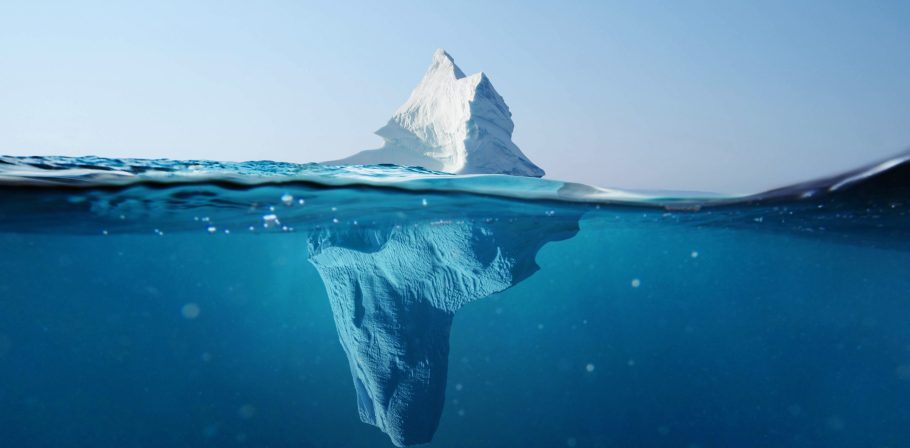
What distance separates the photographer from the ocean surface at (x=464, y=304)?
910 centimetres

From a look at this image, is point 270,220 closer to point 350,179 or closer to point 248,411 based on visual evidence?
point 350,179

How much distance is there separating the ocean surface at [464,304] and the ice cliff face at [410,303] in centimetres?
23

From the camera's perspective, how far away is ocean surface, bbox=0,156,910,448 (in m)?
9.10

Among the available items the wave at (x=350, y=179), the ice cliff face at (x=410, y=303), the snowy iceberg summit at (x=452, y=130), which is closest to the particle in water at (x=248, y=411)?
the ice cliff face at (x=410, y=303)

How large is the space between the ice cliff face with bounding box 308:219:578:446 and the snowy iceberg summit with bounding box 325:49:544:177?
3807 mm

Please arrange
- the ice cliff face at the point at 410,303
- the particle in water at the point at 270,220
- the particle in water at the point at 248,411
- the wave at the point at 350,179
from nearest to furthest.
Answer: the wave at the point at 350,179 → the ice cliff face at the point at 410,303 → the particle in water at the point at 270,220 → the particle in water at the point at 248,411

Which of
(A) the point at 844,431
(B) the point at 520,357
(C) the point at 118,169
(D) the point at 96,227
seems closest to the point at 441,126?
(C) the point at 118,169

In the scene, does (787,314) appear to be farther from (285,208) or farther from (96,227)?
(96,227)

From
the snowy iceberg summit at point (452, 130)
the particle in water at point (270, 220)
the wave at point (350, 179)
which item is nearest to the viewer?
the wave at point (350, 179)

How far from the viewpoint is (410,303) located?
411 inches

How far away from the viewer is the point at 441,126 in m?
15.7

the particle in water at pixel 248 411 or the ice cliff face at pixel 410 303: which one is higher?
the ice cliff face at pixel 410 303

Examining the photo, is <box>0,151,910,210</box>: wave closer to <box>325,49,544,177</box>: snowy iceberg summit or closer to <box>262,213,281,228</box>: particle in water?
<box>262,213,281,228</box>: particle in water

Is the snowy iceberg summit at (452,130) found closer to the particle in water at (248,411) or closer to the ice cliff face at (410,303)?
the ice cliff face at (410,303)
